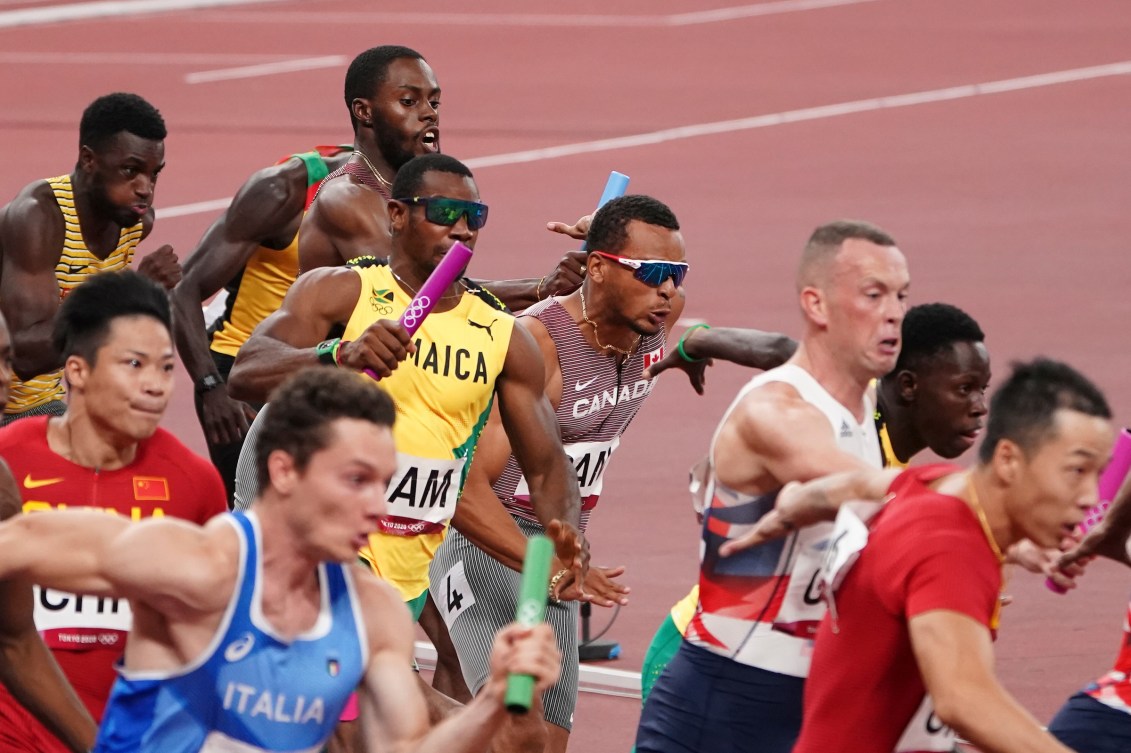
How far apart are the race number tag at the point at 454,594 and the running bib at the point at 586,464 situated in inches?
14.3

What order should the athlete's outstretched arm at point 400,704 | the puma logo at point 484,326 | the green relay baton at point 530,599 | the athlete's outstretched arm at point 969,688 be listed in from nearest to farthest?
the green relay baton at point 530,599, the athlete's outstretched arm at point 969,688, the athlete's outstretched arm at point 400,704, the puma logo at point 484,326

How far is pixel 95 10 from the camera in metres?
31.4

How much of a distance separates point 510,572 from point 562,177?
13.9 metres

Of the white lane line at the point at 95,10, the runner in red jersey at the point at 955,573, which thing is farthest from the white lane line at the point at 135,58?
the runner in red jersey at the point at 955,573

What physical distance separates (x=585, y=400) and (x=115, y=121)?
226 centimetres

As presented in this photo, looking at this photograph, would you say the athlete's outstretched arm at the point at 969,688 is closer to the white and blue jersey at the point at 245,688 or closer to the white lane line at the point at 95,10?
the white and blue jersey at the point at 245,688

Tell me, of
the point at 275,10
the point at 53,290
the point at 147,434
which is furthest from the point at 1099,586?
the point at 275,10

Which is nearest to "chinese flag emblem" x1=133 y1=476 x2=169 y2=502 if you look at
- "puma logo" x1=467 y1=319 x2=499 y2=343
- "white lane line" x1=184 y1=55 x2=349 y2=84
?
"puma logo" x1=467 y1=319 x2=499 y2=343

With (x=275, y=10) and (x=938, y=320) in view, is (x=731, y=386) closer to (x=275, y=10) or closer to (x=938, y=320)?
→ (x=938, y=320)

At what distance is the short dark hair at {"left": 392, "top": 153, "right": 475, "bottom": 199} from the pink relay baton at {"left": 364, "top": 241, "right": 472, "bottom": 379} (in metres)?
0.62

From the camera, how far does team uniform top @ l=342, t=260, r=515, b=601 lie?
7.07 metres

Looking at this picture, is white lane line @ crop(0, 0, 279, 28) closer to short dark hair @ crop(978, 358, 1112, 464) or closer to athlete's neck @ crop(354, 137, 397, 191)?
athlete's neck @ crop(354, 137, 397, 191)

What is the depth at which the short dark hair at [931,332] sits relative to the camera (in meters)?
6.59

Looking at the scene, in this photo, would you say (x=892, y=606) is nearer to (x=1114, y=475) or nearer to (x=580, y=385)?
(x=1114, y=475)
